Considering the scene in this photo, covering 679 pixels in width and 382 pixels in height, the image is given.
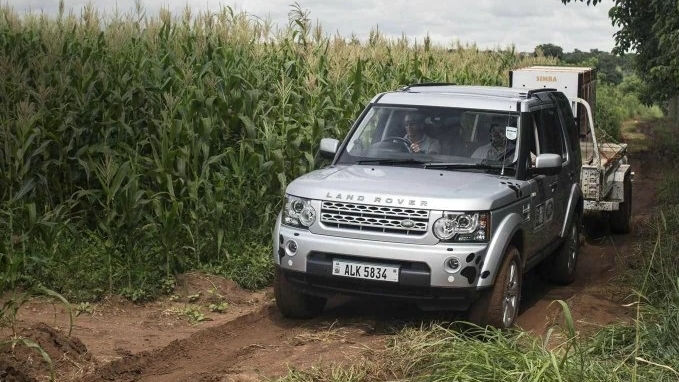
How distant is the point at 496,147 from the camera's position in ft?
30.7

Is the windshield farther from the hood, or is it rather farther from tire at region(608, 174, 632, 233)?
tire at region(608, 174, 632, 233)

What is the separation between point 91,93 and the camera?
10.5 m

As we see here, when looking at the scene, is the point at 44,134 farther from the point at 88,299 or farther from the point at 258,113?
the point at 258,113

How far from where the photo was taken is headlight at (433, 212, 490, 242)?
8062mm

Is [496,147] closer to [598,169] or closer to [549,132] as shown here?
[549,132]

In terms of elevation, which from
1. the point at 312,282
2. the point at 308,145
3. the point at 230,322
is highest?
the point at 308,145

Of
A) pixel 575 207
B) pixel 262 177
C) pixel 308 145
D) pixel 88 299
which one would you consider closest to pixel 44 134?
pixel 88 299

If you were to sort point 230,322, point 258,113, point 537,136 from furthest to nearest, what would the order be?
1. point 258,113
2. point 537,136
3. point 230,322

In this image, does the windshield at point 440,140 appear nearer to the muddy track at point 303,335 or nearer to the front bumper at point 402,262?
the front bumper at point 402,262

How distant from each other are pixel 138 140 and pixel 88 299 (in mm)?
1923

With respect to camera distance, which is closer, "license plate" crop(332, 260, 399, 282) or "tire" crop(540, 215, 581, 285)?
"license plate" crop(332, 260, 399, 282)

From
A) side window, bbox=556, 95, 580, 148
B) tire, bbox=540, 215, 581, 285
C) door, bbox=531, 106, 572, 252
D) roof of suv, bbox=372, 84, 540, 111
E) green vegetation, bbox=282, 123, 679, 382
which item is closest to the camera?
green vegetation, bbox=282, 123, 679, 382

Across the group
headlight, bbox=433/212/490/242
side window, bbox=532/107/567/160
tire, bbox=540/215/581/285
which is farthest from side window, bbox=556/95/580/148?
headlight, bbox=433/212/490/242

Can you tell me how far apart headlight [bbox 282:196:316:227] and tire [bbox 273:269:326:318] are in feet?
1.53
